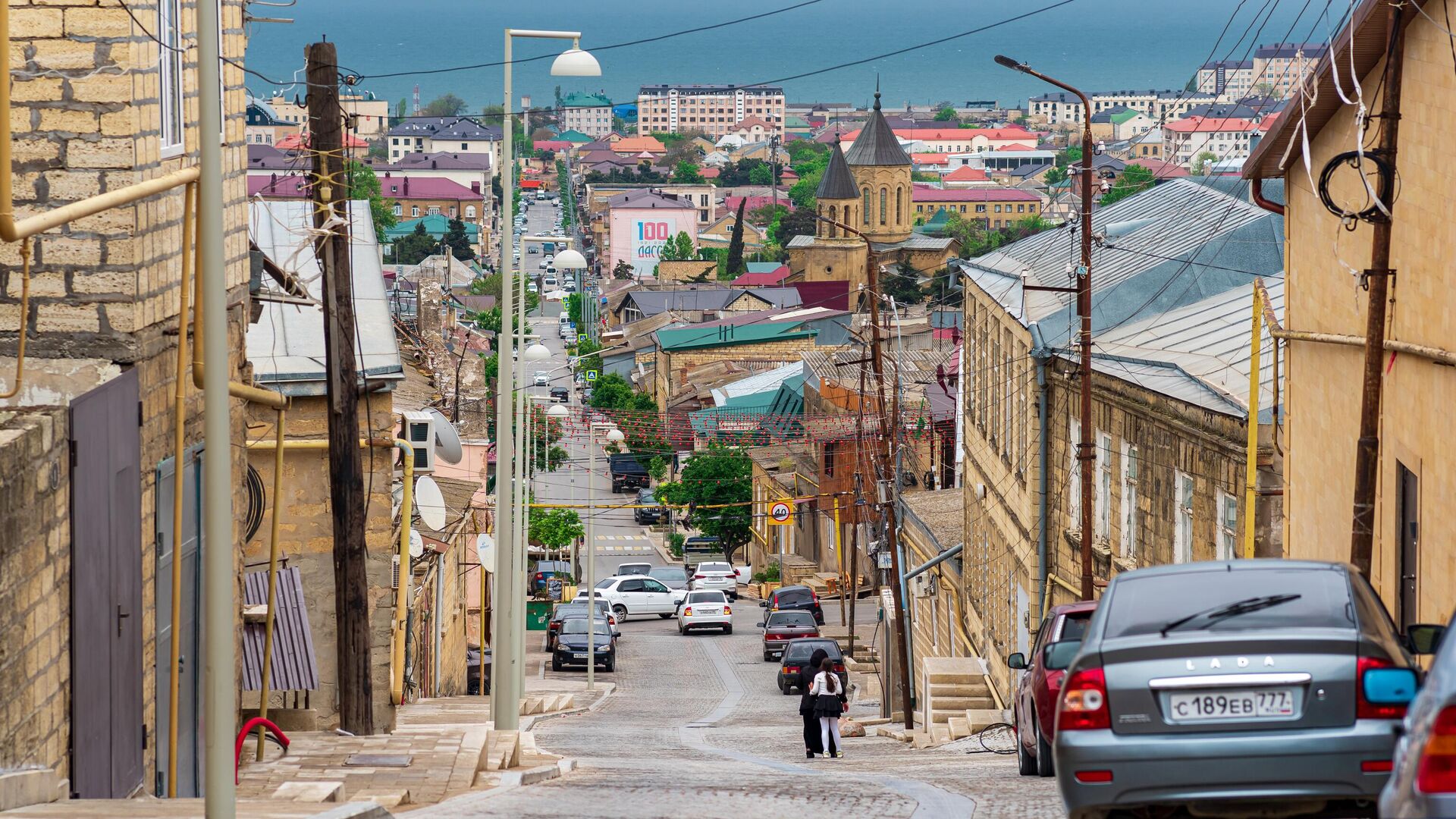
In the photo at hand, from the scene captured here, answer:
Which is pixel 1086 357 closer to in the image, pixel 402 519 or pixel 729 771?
pixel 729 771

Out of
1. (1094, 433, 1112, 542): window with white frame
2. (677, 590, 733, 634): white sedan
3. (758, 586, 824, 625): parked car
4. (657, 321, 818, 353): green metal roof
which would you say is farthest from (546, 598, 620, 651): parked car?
(657, 321, 818, 353): green metal roof

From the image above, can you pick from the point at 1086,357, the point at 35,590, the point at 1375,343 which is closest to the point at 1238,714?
the point at 1375,343

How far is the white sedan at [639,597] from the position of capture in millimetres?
55875

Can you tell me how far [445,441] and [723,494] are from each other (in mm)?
49922

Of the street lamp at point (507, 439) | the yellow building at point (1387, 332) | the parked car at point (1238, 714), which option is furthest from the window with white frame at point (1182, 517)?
the parked car at point (1238, 714)

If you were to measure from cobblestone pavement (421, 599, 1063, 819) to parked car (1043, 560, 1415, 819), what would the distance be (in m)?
4.10

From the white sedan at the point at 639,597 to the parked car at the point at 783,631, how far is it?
10724mm

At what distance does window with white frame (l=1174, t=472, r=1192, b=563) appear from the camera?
68.9 feet

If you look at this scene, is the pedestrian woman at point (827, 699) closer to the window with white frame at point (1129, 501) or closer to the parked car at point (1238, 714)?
the window with white frame at point (1129, 501)

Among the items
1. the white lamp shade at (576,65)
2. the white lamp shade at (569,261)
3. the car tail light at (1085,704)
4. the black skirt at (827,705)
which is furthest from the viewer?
the white lamp shade at (569,261)

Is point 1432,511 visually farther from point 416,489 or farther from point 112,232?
point 416,489

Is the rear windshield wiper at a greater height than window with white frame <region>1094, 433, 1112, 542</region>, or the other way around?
the rear windshield wiper

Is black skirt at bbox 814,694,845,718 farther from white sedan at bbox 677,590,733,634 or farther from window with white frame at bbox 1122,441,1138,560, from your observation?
white sedan at bbox 677,590,733,634

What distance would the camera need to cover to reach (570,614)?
1794 inches
